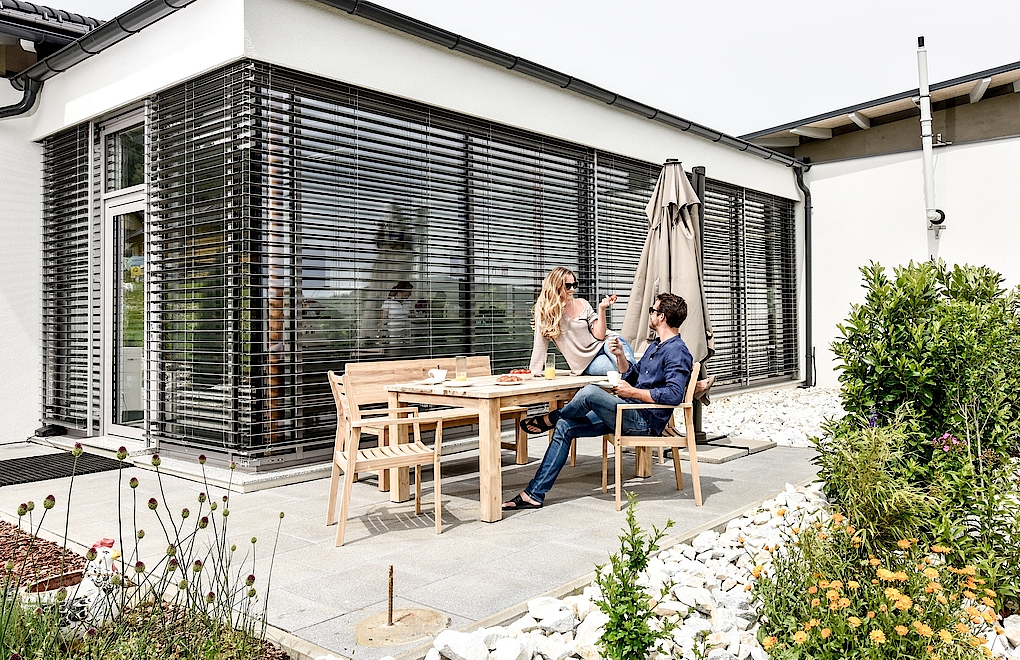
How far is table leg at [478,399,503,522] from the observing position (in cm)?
425

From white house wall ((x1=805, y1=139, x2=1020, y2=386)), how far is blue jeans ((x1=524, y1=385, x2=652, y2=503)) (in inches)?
236

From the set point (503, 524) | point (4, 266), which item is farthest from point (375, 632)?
point (4, 266)

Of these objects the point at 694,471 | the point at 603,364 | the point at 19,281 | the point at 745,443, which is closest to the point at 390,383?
the point at 603,364

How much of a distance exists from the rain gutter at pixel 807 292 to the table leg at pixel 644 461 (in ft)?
25.4

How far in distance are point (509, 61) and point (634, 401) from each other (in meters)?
3.83

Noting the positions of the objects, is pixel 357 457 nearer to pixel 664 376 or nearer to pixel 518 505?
pixel 518 505

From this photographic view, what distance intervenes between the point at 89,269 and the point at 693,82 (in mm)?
16944

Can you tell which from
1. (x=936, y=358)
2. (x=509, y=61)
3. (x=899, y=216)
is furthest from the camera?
(x=899, y=216)

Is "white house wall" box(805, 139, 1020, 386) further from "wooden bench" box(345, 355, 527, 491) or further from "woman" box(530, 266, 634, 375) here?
"wooden bench" box(345, 355, 527, 491)

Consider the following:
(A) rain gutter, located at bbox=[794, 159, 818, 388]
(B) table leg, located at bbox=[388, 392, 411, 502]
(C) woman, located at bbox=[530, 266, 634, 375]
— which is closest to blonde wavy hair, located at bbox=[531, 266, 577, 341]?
(C) woman, located at bbox=[530, 266, 634, 375]

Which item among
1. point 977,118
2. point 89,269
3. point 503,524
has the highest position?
point 977,118

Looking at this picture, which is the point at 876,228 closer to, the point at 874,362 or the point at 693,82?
the point at 874,362

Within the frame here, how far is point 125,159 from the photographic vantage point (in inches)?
260

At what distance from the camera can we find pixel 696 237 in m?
6.22
